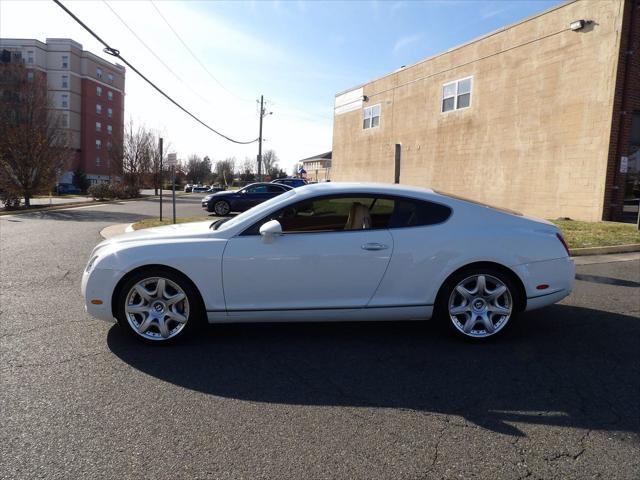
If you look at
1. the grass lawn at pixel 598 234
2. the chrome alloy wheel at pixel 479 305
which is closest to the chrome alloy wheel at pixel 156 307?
the chrome alloy wheel at pixel 479 305

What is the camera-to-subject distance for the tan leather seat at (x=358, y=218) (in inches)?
166

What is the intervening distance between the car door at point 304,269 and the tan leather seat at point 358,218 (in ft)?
0.71

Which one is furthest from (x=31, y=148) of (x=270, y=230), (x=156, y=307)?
(x=270, y=230)

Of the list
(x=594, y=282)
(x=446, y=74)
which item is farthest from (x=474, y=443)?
(x=446, y=74)

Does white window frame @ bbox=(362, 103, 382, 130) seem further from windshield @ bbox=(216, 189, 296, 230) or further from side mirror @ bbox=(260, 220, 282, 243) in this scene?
side mirror @ bbox=(260, 220, 282, 243)

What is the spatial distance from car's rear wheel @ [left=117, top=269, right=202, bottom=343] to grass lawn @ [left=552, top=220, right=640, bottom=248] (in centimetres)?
847

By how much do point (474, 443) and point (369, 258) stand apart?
68.8 inches

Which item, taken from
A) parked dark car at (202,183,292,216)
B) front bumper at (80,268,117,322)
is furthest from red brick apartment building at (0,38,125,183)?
front bumper at (80,268,117,322)

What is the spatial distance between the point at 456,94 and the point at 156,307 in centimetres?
1928

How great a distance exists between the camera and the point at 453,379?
3.40 m

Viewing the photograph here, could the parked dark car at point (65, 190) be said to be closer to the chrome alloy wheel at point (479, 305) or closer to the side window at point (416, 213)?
the side window at point (416, 213)

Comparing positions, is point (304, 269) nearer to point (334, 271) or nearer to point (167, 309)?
point (334, 271)

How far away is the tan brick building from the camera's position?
1386cm

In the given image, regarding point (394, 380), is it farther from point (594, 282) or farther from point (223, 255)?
point (594, 282)
